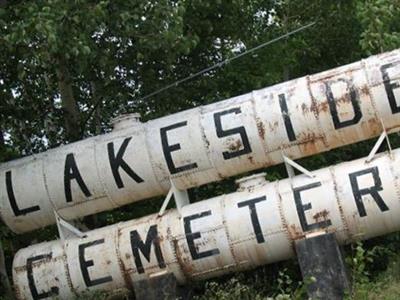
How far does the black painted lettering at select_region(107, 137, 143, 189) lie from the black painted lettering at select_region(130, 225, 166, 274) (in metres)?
0.77

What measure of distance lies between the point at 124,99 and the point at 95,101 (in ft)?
2.31

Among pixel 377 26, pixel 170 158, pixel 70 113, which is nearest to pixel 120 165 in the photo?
pixel 170 158

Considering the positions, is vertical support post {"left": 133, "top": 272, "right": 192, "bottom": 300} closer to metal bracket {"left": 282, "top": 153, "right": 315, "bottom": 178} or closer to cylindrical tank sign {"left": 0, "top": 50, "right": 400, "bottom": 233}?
cylindrical tank sign {"left": 0, "top": 50, "right": 400, "bottom": 233}

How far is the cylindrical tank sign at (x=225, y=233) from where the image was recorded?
32.0 feet

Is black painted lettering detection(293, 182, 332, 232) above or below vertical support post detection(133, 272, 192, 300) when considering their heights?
above

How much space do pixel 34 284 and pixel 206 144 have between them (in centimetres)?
316

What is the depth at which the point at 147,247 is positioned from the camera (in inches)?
404

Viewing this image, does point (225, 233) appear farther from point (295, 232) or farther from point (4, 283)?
point (4, 283)

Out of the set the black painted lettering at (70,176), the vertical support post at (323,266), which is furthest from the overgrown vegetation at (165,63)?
the black painted lettering at (70,176)

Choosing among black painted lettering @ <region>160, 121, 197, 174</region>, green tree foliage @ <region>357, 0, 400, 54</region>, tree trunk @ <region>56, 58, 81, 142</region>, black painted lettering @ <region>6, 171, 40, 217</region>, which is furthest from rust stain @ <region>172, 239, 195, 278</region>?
green tree foliage @ <region>357, 0, 400, 54</region>

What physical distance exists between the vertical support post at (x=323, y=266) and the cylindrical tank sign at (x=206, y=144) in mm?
1305

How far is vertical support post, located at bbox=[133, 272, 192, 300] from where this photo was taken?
1005 cm

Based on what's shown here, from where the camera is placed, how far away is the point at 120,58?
40.1 feet

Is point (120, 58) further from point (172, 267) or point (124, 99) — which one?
point (172, 267)
